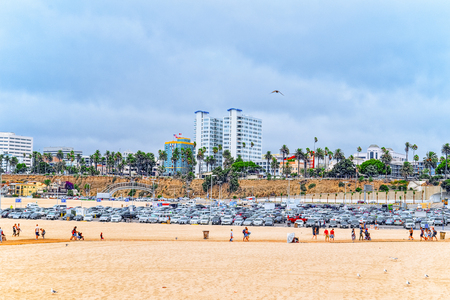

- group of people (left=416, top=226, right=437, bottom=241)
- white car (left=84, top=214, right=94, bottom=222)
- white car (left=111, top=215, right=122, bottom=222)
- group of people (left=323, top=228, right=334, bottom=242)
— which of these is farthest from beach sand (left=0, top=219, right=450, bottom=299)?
white car (left=84, top=214, right=94, bottom=222)

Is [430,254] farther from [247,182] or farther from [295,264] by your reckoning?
[247,182]

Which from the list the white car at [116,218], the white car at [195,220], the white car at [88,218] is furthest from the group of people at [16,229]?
the white car at [195,220]

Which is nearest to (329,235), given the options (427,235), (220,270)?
(427,235)

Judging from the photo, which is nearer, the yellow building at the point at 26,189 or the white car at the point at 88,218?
the white car at the point at 88,218

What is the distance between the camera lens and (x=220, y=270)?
908 inches

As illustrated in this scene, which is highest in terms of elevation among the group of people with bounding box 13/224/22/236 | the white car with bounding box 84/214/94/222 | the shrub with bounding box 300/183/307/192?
the shrub with bounding box 300/183/307/192

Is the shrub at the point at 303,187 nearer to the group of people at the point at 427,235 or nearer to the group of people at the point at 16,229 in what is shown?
the group of people at the point at 427,235

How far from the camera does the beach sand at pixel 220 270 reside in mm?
18102

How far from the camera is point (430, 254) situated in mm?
30078

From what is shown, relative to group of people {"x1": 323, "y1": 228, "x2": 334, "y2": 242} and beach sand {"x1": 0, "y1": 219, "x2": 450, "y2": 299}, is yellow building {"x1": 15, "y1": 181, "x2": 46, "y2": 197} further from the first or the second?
group of people {"x1": 323, "y1": 228, "x2": 334, "y2": 242}

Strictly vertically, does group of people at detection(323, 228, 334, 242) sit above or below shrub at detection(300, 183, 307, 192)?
below

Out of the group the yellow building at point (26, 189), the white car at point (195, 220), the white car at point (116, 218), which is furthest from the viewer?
the yellow building at point (26, 189)

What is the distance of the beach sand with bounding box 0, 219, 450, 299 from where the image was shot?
713 inches

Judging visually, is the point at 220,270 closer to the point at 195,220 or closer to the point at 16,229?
the point at 16,229
